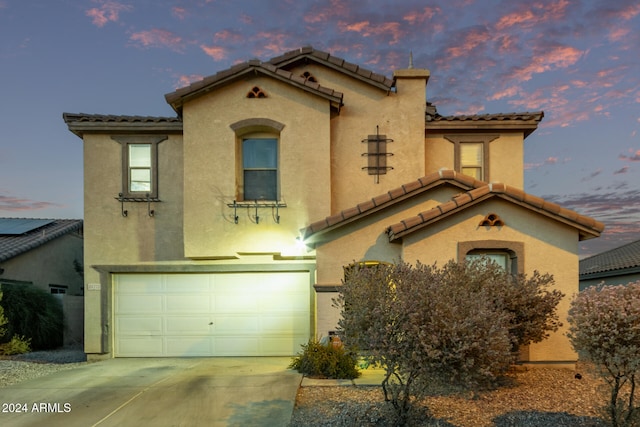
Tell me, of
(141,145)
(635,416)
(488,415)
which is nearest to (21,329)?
(141,145)

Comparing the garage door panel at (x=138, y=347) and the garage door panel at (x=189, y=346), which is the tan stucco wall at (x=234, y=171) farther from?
the garage door panel at (x=138, y=347)

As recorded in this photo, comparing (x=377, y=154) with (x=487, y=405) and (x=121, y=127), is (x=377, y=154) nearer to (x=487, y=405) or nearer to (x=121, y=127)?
(x=121, y=127)

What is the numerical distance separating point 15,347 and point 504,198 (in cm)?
1384

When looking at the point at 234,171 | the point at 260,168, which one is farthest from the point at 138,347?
the point at 260,168

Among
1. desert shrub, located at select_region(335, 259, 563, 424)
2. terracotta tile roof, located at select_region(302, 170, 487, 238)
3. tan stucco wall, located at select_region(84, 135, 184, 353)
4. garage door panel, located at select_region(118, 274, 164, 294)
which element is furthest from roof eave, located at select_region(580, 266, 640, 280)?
garage door panel, located at select_region(118, 274, 164, 294)

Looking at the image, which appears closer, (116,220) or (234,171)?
(234,171)

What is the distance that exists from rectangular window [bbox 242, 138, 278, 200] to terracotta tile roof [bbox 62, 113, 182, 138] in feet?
6.72

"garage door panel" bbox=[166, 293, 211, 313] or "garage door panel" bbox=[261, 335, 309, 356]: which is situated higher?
"garage door panel" bbox=[166, 293, 211, 313]

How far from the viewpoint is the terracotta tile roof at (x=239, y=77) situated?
1166 cm

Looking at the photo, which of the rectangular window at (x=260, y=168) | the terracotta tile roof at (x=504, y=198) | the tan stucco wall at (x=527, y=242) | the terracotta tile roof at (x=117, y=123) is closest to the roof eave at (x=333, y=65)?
the rectangular window at (x=260, y=168)

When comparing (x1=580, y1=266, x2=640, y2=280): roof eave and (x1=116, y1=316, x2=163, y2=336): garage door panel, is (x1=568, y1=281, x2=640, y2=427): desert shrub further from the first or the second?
(x1=580, y1=266, x2=640, y2=280): roof eave

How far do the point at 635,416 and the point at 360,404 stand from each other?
→ 374cm

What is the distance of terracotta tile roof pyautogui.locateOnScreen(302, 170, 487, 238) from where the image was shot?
10.4 m

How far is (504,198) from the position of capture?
379 inches
